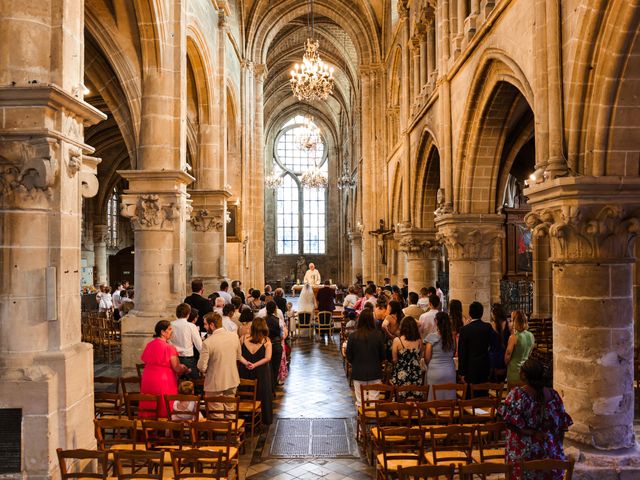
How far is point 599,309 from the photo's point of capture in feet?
19.1

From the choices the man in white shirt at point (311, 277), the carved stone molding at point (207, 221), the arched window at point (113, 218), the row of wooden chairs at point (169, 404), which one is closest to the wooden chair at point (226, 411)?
the row of wooden chairs at point (169, 404)

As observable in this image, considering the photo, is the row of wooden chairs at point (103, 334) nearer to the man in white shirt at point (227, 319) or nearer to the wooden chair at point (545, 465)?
the man in white shirt at point (227, 319)

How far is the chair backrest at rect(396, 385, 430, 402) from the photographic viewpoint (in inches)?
249

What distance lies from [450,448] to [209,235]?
34.2ft

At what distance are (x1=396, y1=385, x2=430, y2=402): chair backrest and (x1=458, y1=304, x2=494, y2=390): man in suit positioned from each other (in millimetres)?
650

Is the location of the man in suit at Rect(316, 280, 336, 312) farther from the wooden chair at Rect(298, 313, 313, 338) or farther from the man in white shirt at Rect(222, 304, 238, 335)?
the man in white shirt at Rect(222, 304, 238, 335)

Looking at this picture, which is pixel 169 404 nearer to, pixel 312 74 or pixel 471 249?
pixel 471 249

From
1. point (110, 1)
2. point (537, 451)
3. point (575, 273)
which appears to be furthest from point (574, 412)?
point (110, 1)

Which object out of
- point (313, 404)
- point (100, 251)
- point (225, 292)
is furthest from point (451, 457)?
point (100, 251)

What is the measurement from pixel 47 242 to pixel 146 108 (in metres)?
5.28

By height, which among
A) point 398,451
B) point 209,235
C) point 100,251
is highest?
point 209,235

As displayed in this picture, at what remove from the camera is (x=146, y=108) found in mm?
9898

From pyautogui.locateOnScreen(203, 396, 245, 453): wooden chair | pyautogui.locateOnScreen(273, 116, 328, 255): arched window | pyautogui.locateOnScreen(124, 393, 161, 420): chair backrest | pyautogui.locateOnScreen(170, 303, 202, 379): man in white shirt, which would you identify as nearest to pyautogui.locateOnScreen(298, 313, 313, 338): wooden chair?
pyautogui.locateOnScreen(170, 303, 202, 379): man in white shirt

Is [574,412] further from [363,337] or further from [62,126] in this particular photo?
[62,126]
